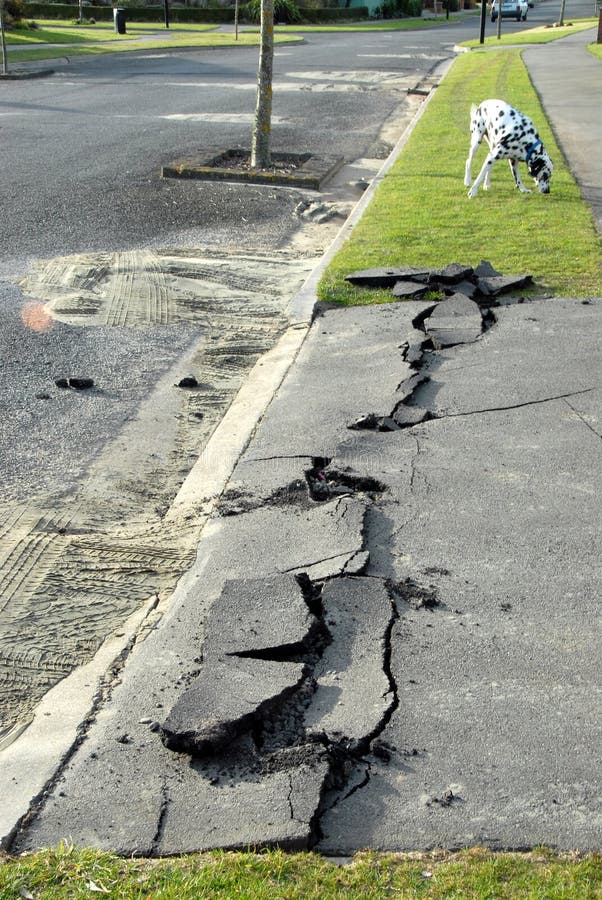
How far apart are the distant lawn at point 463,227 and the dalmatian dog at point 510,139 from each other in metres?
0.29

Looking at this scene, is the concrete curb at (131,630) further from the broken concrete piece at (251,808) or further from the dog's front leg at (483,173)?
the dog's front leg at (483,173)

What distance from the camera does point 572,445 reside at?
19.4 ft

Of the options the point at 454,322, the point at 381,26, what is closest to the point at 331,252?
the point at 454,322

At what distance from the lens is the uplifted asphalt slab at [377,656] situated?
3.22m

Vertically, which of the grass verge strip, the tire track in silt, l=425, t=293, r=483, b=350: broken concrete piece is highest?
l=425, t=293, r=483, b=350: broken concrete piece

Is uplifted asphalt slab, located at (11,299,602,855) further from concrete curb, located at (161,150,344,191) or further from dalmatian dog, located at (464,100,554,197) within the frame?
concrete curb, located at (161,150,344,191)

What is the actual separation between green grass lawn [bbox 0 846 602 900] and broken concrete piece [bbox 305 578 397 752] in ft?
1.87

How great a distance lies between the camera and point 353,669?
3.93 meters

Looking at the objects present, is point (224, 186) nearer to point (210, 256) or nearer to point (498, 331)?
point (210, 256)

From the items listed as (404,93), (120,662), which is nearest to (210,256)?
(120,662)

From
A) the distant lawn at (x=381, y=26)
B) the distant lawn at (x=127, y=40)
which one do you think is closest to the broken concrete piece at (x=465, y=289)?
the distant lawn at (x=127, y=40)

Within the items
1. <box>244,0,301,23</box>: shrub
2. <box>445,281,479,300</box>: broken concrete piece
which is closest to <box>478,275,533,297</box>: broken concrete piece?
<box>445,281,479,300</box>: broken concrete piece

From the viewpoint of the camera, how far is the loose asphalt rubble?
3.23 meters

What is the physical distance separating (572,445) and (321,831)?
340 centimetres
